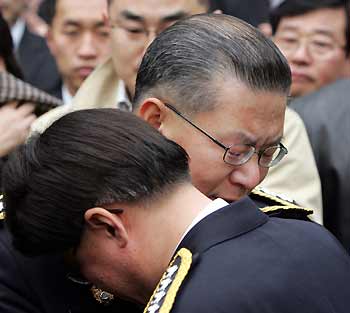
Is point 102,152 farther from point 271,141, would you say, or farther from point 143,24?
point 143,24

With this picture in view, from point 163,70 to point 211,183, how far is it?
34cm

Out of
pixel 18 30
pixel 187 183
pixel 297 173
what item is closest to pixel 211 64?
pixel 187 183

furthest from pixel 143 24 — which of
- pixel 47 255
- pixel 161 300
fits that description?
pixel 161 300

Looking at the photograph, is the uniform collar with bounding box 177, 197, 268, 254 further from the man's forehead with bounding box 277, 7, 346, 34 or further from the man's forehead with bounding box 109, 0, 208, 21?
the man's forehead with bounding box 277, 7, 346, 34

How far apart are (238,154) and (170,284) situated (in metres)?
0.66

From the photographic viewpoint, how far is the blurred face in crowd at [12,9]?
7543mm

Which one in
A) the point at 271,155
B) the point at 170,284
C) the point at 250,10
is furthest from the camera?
the point at 250,10

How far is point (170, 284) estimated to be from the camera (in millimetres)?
2133

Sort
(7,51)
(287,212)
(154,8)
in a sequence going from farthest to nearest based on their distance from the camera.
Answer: (7,51) < (154,8) < (287,212)

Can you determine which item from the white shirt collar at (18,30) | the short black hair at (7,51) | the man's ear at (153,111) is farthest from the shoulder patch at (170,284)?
the white shirt collar at (18,30)

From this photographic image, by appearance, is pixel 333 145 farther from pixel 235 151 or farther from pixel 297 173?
pixel 235 151

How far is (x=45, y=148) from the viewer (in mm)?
2273

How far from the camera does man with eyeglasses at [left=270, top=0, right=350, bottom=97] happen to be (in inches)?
201

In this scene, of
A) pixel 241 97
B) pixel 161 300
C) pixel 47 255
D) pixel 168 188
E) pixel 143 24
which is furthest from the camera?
pixel 143 24
